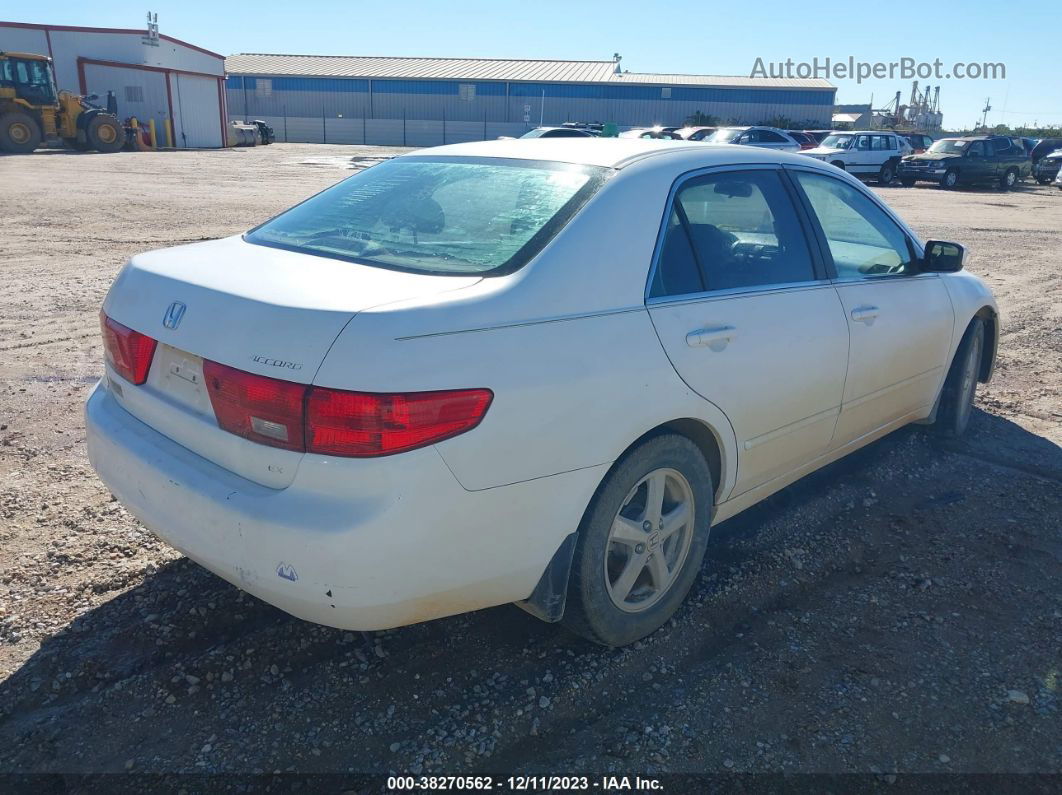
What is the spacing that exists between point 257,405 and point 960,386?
4137 millimetres

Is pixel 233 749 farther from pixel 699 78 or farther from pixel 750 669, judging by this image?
pixel 699 78

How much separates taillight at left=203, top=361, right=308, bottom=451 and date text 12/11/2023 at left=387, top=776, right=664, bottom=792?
1013 millimetres

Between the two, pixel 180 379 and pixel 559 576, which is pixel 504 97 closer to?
pixel 180 379

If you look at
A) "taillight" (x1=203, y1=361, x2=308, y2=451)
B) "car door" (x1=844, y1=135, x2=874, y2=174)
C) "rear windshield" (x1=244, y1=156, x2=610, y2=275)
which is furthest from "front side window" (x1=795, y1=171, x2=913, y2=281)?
"car door" (x1=844, y1=135, x2=874, y2=174)

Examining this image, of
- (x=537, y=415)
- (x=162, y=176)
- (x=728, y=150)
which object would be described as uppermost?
(x=728, y=150)

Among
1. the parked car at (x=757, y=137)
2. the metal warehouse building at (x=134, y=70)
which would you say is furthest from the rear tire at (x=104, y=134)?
the parked car at (x=757, y=137)

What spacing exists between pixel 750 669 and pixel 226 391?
6.41 feet

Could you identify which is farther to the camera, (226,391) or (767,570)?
(767,570)

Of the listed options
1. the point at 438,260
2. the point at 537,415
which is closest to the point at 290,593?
the point at 537,415

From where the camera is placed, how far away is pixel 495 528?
232 centimetres

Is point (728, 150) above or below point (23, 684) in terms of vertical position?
above

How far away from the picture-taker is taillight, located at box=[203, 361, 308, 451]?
2.15 m

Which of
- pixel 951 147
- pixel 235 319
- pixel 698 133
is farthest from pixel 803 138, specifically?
pixel 235 319

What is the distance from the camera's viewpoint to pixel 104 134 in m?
32.8
